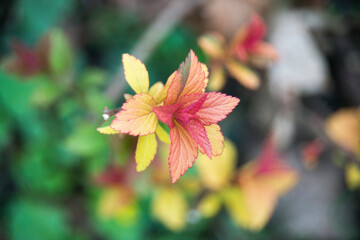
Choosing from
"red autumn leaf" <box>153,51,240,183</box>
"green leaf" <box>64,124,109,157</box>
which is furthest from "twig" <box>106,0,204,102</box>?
"red autumn leaf" <box>153,51,240,183</box>

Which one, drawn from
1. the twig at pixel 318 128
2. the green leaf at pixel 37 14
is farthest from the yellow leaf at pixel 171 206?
the green leaf at pixel 37 14

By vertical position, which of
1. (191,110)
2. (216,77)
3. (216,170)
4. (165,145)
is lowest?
(216,170)

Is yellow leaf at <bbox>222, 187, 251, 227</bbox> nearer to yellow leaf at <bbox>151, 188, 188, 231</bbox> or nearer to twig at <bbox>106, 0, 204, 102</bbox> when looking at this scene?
yellow leaf at <bbox>151, 188, 188, 231</bbox>

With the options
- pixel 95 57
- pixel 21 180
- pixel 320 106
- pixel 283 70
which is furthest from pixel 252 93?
pixel 21 180

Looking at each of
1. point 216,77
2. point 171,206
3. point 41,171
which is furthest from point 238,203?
point 41,171

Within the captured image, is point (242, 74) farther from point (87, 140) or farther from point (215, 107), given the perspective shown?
point (87, 140)

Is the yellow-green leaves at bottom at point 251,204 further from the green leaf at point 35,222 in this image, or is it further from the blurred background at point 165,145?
the green leaf at point 35,222
